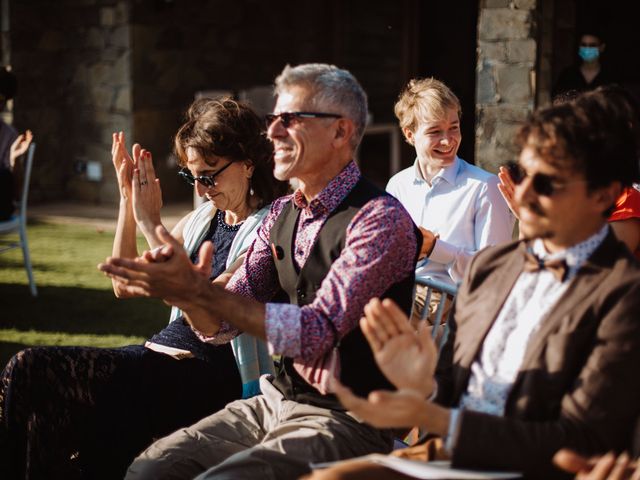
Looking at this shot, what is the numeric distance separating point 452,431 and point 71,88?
912cm

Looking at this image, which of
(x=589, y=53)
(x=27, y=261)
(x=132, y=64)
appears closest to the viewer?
→ (x=27, y=261)

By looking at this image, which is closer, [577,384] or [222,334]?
[577,384]

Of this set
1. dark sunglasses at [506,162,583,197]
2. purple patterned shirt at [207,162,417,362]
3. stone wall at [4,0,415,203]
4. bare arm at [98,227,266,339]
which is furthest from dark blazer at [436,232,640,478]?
stone wall at [4,0,415,203]

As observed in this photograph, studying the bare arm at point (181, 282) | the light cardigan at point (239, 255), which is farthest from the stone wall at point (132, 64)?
the bare arm at point (181, 282)

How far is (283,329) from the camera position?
2.29 meters

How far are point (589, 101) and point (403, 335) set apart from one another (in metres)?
0.63

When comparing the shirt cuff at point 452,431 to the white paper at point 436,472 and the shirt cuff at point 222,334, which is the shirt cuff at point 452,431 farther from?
the shirt cuff at point 222,334

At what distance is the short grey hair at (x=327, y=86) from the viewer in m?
2.54

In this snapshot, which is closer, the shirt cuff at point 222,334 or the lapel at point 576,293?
the lapel at point 576,293

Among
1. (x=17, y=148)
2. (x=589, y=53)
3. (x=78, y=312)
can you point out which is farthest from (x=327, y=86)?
(x=589, y=53)

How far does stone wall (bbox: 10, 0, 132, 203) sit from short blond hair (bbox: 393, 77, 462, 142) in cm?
617

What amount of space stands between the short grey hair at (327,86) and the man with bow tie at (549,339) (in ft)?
1.96

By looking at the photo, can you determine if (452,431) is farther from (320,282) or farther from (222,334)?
(222,334)

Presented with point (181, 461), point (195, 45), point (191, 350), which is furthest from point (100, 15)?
point (181, 461)
